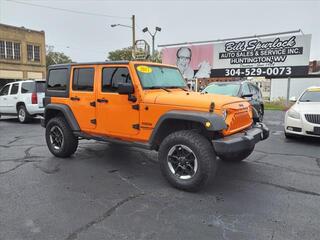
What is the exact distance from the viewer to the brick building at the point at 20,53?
3416 centimetres

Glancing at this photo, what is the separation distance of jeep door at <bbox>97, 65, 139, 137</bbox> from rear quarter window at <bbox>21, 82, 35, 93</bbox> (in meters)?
7.85

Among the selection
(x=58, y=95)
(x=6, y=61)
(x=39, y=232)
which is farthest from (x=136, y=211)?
(x=6, y=61)

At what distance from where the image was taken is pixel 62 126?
6.14 metres

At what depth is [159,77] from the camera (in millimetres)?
5457

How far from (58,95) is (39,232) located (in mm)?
3610

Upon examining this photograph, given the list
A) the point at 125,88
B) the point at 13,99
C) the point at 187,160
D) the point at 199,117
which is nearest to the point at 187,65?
the point at 13,99

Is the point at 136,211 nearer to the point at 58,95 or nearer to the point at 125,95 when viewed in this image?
the point at 125,95

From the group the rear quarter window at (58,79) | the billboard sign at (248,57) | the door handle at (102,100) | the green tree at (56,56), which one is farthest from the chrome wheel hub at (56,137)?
the green tree at (56,56)

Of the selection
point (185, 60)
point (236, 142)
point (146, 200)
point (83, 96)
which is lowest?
point (146, 200)

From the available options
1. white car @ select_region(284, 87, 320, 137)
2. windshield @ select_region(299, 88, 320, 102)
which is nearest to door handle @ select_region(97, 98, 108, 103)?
white car @ select_region(284, 87, 320, 137)

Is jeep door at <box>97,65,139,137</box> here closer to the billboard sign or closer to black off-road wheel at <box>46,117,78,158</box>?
black off-road wheel at <box>46,117,78,158</box>

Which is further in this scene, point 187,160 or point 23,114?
point 23,114

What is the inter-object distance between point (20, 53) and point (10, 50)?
4.10 ft

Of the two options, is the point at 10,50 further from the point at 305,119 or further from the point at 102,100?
the point at 305,119
